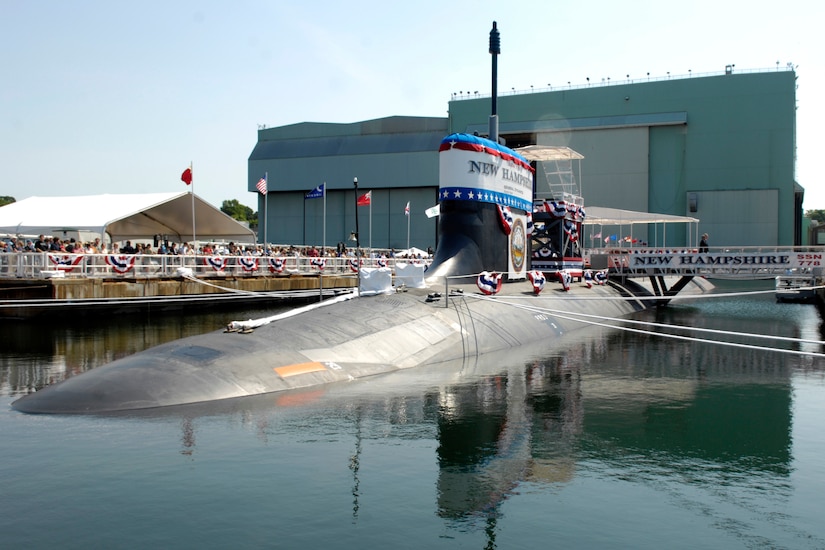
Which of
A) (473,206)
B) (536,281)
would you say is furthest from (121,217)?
(536,281)

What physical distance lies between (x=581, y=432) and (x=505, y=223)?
1060 cm

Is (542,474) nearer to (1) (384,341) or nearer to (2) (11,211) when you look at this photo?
(1) (384,341)

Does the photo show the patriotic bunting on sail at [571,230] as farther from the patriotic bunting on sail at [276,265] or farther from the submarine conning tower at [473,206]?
the patriotic bunting on sail at [276,265]

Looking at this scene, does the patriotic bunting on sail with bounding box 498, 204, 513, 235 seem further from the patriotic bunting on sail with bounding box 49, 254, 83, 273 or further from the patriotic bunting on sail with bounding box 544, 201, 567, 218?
the patriotic bunting on sail with bounding box 49, 254, 83, 273

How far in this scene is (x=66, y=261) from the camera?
979 inches

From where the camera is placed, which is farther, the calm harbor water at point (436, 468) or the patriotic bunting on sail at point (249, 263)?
the patriotic bunting on sail at point (249, 263)

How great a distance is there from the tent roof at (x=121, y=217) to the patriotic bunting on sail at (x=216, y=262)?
2.14m

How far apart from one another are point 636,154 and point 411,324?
52795mm

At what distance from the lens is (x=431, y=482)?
8516 mm

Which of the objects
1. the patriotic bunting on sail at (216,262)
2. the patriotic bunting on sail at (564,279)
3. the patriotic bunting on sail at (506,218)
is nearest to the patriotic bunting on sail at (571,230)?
the patriotic bunting on sail at (564,279)

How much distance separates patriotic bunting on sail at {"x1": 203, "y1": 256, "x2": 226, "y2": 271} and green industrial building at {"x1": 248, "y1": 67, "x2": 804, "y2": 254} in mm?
24677

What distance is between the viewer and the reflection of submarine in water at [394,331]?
37.3 feet

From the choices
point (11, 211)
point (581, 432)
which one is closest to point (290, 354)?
point (581, 432)

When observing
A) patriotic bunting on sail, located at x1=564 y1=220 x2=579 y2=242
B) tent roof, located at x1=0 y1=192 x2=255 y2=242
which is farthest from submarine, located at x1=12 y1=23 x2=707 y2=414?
tent roof, located at x1=0 y1=192 x2=255 y2=242
